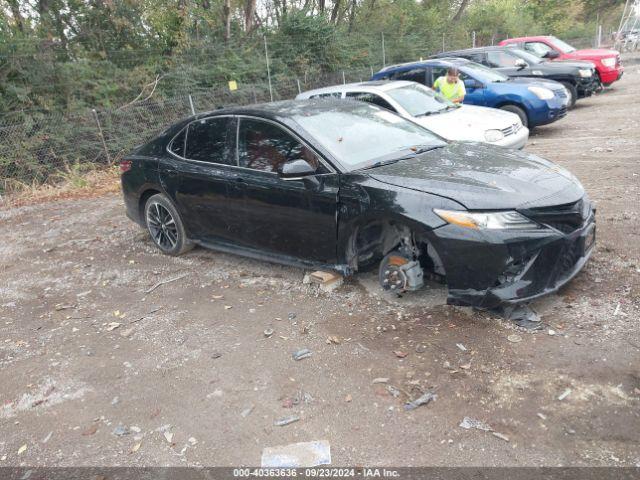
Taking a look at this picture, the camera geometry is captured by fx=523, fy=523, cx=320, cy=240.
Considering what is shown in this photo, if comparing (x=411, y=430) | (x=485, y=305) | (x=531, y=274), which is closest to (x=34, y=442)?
(x=411, y=430)

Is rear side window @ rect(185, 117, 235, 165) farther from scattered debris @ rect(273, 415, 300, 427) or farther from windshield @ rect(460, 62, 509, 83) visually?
windshield @ rect(460, 62, 509, 83)

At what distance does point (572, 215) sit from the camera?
375 cm

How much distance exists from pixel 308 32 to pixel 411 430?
598 inches

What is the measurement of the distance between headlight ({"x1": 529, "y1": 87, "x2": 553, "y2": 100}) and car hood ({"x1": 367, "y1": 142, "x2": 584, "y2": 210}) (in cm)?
636

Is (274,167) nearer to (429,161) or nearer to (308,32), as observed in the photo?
(429,161)

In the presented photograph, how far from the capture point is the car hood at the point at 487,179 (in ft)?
12.1

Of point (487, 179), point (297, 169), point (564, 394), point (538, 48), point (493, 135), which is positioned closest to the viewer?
point (564, 394)

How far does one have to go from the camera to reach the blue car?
10172 millimetres

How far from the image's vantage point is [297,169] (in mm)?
4246

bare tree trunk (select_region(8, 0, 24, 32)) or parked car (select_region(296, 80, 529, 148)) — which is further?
bare tree trunk (select_region(8, 0, 24, 32))

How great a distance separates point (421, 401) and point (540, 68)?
474 inches

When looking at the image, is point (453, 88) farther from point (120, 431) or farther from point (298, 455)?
point (120, 431)

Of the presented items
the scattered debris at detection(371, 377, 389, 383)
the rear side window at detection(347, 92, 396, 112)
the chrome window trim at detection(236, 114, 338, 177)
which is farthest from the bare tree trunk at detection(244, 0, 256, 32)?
the scattered debris at detection(371, 377, 389, 383)

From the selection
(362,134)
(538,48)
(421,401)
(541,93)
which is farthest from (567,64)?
(421,401)
